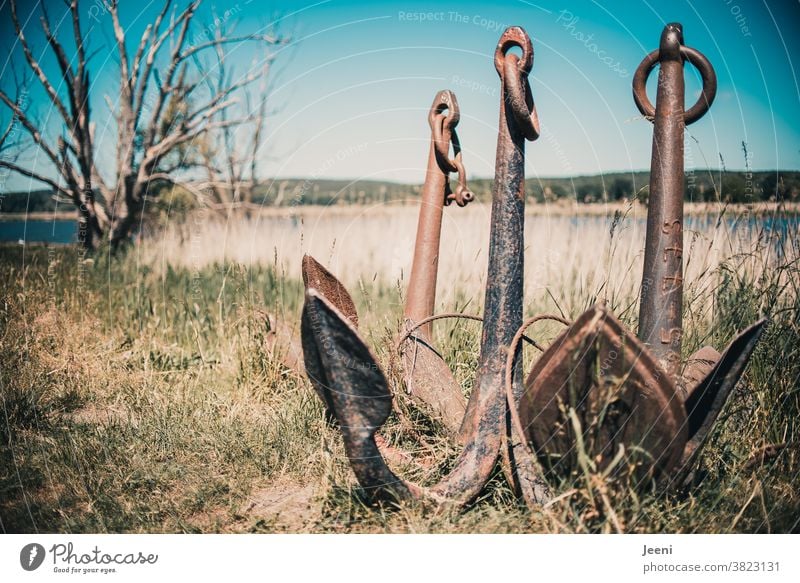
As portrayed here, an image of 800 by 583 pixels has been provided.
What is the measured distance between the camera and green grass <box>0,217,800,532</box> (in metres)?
2.00

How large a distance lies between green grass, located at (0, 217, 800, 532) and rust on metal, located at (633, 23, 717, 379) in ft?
1.69

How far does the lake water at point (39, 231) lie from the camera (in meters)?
3.39

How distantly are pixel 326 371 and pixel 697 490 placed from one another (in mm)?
1362

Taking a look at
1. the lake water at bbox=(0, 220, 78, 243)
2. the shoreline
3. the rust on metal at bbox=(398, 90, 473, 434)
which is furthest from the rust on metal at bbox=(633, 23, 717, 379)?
the lake water at bbox=(0, 220, 78, 243)

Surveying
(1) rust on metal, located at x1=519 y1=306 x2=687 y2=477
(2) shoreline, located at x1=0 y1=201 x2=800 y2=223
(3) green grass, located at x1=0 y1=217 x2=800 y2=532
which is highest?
(2) shoreline, located at x1=0 y1=201 x2=800 y2=223

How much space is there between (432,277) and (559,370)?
1.06 meters

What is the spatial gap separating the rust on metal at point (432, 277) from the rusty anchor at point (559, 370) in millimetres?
393

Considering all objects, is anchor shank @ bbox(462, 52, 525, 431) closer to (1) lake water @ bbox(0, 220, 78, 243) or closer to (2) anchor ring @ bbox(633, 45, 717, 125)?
(2) anchor ring @ bbox(633, 45, 717, 125)

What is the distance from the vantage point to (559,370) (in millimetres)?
1595

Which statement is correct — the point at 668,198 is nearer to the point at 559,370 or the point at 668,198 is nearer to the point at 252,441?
the point at 559,370

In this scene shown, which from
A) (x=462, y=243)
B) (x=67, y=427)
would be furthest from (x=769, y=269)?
(x=67, y=427)

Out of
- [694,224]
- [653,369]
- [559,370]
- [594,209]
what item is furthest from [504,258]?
[594,209]

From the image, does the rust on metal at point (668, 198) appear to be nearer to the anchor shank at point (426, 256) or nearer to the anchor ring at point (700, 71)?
the anchor ring at point (700, 71)
